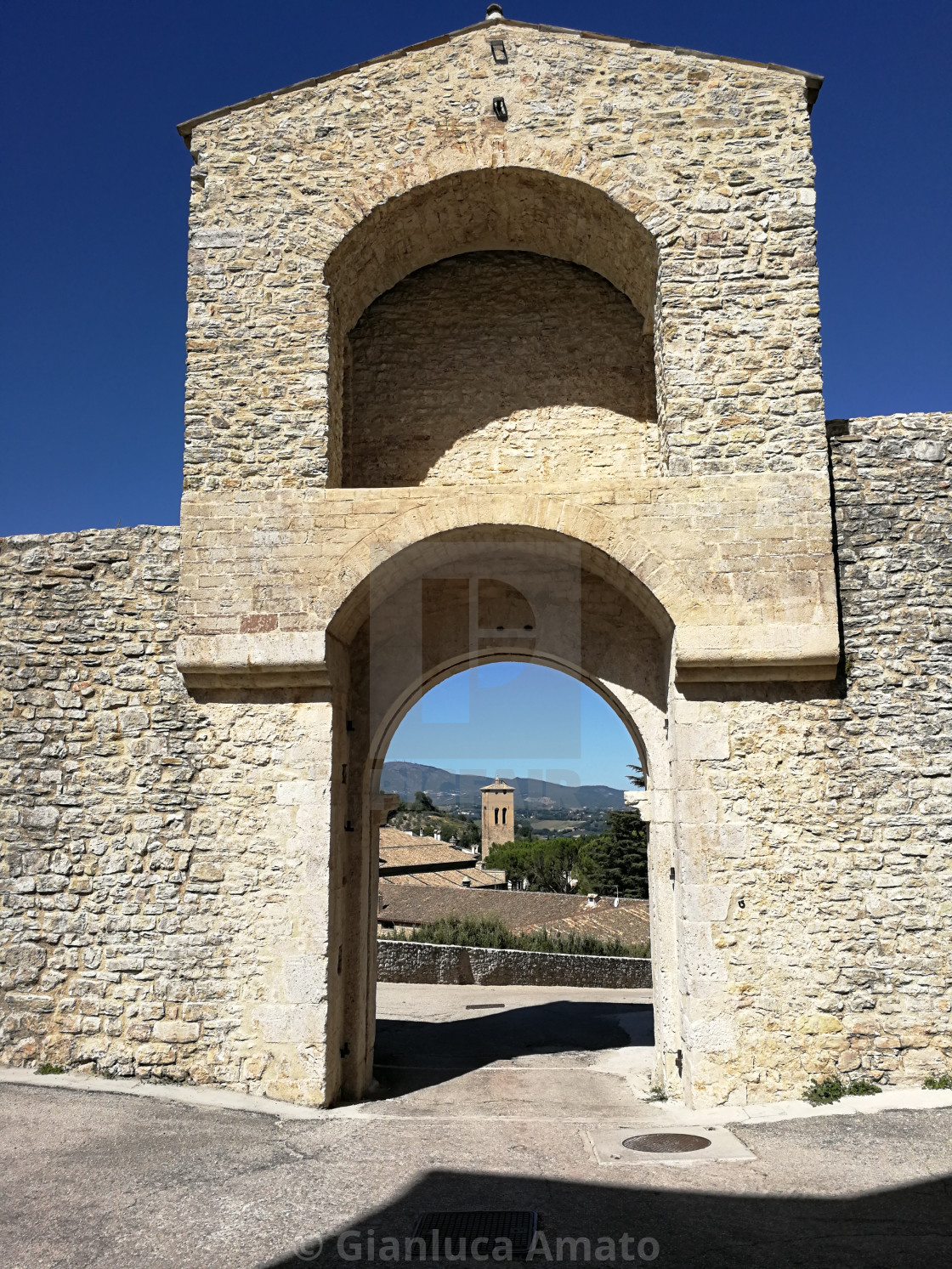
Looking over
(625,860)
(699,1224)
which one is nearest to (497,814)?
(625,860)

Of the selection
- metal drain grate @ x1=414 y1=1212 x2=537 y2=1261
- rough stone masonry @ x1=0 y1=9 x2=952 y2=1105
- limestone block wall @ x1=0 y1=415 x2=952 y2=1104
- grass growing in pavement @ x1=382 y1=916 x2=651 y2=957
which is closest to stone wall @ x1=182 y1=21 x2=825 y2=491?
rough stone masonry @ x1=0 y1=9 x2=952 y2=1105

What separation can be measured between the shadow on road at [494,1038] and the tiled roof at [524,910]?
5752mm

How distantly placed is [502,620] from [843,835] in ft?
11.5

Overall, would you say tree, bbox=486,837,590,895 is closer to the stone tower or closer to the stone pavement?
the stone tower

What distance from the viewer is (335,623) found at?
690cm

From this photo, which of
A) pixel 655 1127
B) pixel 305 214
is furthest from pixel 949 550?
pixel 305 214

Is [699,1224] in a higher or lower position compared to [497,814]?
higher

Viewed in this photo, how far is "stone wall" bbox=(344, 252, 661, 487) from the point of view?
825 cm

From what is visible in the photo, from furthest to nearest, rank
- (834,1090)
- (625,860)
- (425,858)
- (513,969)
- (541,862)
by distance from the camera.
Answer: (541,862) → (425,858) → (625,860) → (513,969) → (834,1090)

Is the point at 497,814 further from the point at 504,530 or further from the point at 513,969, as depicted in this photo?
the point at 504,530

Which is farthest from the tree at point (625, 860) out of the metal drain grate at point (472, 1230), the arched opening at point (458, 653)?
the metal drain grate at point (472, 1230)

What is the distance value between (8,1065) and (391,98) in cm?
860

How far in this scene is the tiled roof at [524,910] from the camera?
1905 centimetres

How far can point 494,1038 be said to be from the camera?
1070 cm
